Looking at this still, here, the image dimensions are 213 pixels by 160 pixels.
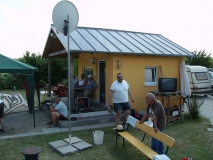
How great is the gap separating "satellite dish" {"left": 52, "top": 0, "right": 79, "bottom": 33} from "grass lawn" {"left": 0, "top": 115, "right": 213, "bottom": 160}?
3030 millimetres

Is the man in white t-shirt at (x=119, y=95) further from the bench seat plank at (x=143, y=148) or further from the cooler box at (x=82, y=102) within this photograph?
the cooler box at (x=82, y=102)

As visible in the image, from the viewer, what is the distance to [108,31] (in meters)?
10.4

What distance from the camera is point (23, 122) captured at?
8141 millimetres

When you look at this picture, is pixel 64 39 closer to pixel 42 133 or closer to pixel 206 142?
pixel 42 133

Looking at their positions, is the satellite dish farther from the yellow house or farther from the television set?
the television set

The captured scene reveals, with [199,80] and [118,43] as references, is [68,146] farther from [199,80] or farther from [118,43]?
[199,80]

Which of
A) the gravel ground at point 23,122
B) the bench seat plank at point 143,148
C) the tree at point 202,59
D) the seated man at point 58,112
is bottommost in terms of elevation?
the gravel ground at point 23,122

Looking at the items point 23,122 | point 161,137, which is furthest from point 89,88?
point 161,137

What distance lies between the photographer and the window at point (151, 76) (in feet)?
31.4

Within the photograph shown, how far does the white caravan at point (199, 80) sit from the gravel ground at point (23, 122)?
10.9 m

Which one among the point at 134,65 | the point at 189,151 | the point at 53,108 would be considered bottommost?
the point at 189,151

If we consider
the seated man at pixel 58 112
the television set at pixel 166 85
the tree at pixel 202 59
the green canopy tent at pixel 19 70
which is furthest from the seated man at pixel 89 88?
the tree at pixel 202 59

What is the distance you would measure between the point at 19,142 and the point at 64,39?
389 cm

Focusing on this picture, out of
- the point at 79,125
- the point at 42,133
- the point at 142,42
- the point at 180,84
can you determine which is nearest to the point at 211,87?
the point at 180,84
